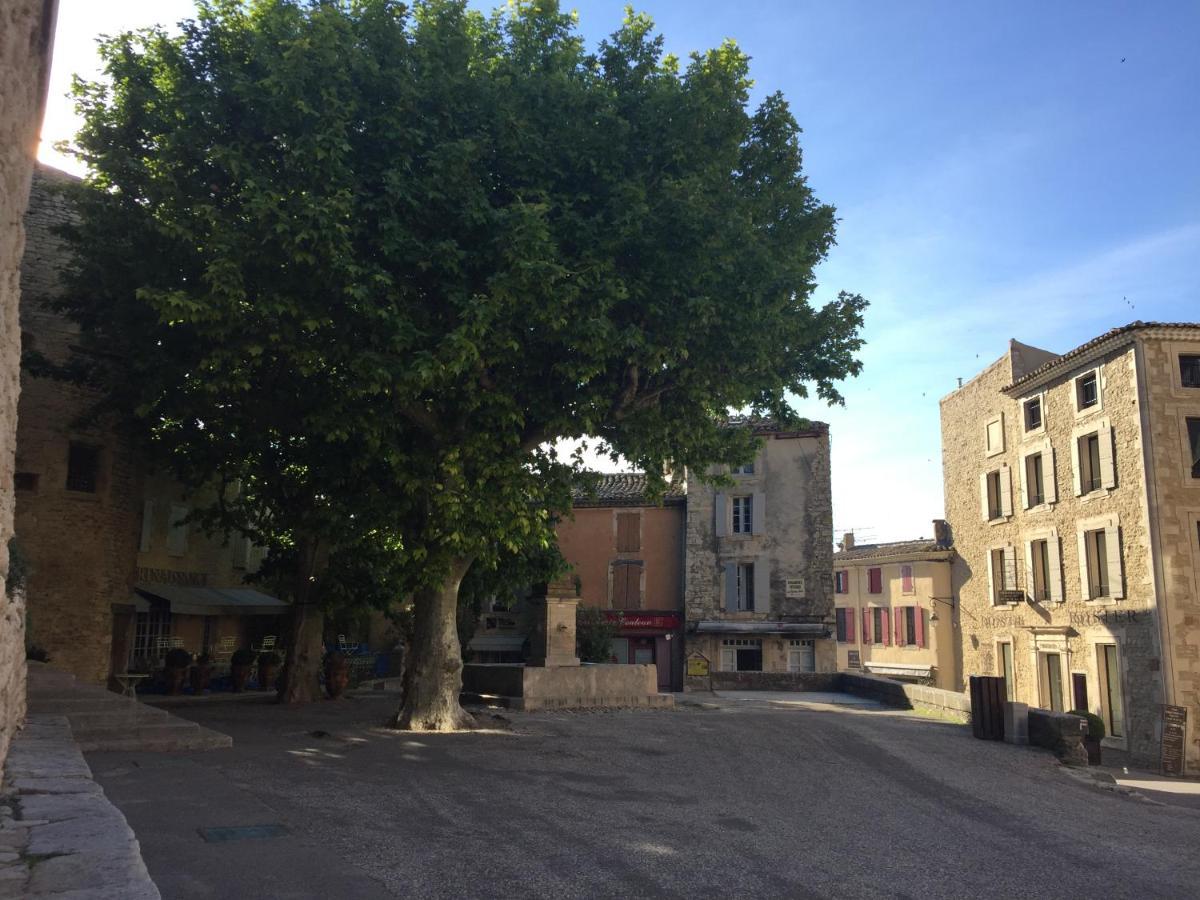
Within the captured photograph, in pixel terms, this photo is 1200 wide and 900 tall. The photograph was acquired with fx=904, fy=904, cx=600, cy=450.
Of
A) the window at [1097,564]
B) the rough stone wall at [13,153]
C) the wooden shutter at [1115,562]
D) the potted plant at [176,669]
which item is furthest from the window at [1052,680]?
the rough stone wall at [13,153]

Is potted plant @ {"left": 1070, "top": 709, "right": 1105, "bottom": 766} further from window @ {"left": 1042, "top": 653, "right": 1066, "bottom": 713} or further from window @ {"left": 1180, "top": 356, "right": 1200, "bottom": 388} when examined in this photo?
window @ {"left": 1180, "top": 356, "right": 1200, "bottom": 388}

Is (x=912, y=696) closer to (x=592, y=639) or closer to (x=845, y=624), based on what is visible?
(x=592, y=639)

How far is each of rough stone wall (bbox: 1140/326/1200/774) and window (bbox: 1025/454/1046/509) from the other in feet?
18.7

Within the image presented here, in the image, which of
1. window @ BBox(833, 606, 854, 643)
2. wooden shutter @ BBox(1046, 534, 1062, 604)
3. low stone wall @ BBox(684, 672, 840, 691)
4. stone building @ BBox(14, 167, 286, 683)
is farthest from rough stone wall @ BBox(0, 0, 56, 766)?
window @ BBox(833, 606, 854, 643)

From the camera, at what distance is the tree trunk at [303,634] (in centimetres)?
2053

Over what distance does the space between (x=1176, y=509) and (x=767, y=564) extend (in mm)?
16237

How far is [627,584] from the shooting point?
130 feet

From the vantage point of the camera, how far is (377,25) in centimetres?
1288

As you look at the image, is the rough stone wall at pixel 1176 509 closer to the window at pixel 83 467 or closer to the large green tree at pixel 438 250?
the large green tree at pixel 438 250

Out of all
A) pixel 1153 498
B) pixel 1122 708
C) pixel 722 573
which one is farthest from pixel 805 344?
pixel 722 573

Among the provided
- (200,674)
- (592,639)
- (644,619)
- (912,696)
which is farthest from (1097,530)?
(200,674)

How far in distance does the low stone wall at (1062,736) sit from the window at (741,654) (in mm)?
20797

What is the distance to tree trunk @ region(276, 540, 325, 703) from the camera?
20531 mm

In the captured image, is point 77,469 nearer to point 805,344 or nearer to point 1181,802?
point 805,344
